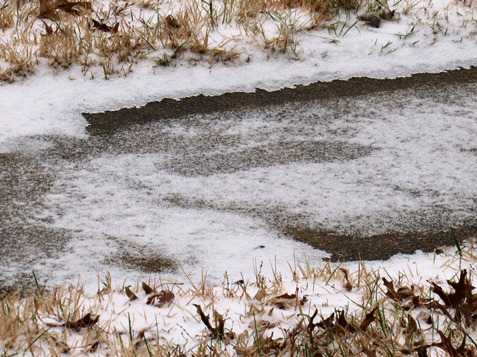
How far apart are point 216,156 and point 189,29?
117cm

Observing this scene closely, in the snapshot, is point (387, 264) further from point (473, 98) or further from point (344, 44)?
point (344, 44)

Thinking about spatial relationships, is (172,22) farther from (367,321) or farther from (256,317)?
(367,321)

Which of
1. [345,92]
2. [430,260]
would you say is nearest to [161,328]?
[430,260]

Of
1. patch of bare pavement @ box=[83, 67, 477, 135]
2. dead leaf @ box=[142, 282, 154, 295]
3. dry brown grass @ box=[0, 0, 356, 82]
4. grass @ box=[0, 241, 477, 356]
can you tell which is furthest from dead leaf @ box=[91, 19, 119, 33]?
dead leaf @ box=[142, 282, 154, 295]

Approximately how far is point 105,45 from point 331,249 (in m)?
2.05

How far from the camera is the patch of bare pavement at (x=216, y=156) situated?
2965mm

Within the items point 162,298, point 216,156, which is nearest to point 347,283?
point 162,298

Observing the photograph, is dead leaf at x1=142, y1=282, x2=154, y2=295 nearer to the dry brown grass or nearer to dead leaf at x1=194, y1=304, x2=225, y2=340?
dead leaf at x1=194, y1=304, x2=225, y2=340

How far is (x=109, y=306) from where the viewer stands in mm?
2516

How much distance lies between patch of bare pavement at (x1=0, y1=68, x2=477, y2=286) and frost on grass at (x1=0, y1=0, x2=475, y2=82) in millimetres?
415

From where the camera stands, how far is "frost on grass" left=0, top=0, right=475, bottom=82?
14.0 feet

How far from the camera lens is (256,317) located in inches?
96.3

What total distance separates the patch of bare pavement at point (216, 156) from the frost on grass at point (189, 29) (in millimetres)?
415

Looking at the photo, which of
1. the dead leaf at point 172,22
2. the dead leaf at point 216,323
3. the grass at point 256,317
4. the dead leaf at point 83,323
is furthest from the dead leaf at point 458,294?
the dead leaf at point 172,22
